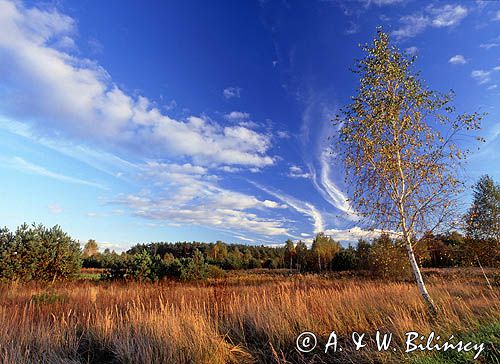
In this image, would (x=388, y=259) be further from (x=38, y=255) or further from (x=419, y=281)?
(x=38, y=255)

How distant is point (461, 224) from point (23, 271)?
67.5 ft

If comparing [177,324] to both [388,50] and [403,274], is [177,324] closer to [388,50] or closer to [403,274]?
[388,50]

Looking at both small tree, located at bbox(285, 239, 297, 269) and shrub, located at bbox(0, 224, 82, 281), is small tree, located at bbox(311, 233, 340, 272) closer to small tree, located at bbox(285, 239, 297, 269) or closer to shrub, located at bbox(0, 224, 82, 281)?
small tree, located at bbox(285, 239, 297, 269)

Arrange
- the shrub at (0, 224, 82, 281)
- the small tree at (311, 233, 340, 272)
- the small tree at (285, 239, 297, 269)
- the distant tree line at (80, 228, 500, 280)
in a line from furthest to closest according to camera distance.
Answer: the small tree at (285, 239, 297, 269)
the small tree at (311, 233, 340, 272)
the shrub at (0, 224, 82, 281)
the distant tree line at (80, 228, 500, 280)

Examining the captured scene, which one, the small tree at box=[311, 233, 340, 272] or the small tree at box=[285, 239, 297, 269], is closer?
the small tree at box=[311, 233, 340, 272]

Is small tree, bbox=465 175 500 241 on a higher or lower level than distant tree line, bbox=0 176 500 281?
higher

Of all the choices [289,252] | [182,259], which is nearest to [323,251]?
[289,252]

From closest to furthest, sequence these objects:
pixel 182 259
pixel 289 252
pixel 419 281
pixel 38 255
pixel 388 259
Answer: pixel 419 281 → pixel 388 259 → pixel 38 255 → pixel 182 259 → pixel 289 252

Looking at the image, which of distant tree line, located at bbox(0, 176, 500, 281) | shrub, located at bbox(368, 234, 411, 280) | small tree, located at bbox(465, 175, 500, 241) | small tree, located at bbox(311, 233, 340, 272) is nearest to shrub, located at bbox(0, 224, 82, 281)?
distant tree line, located at bbox(0, 176, 500, 281)

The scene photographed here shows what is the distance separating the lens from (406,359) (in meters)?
4.19

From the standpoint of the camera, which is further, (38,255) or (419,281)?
(38,255)

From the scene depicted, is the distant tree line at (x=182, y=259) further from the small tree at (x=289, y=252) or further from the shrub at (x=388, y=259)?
the small tree at (x=289, y=252)

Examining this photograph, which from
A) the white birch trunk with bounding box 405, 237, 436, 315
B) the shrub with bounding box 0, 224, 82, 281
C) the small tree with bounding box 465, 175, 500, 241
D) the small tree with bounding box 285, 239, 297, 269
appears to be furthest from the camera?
the small tree with bounding box 285, 239, 297, 269

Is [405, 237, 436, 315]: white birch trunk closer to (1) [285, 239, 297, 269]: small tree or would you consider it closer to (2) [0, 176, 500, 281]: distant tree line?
(2) [0, 176, 500, 281]: distant tree line
